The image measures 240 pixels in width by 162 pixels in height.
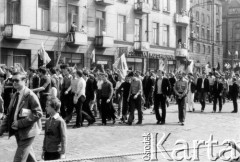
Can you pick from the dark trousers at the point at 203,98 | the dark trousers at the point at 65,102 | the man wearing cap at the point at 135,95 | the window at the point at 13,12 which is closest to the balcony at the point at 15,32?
the window at the point at 13,12

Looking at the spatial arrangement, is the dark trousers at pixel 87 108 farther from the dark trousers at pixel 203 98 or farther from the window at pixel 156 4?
the window at pixel 156 4

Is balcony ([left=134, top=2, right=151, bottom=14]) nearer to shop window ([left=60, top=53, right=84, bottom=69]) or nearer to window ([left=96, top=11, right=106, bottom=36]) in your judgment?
window ([left=96, top=11, right=106, bottom=36])

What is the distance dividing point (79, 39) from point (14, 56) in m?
5.59

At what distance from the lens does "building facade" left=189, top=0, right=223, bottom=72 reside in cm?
5497

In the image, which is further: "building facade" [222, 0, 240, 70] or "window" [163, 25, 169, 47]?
"building facade" [222, 0, 240, 70]

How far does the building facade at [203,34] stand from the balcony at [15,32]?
3170cm

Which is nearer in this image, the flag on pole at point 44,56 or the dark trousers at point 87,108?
the dark trousers at point 87,108

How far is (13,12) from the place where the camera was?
25188mm

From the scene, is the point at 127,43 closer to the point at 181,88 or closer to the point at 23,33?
the point at 23,33

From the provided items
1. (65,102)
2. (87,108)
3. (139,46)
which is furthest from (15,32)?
(139,46)

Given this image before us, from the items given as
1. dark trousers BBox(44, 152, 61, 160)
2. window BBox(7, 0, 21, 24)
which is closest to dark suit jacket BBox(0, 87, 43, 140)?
dark trousers BBox(44, 152, 61, 160)

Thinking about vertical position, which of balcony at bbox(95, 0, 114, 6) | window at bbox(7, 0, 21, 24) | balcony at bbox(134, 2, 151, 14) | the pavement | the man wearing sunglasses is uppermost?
balcony at bbox(134, 2, 151, 14)

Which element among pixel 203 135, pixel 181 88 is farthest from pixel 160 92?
pixel 203 135

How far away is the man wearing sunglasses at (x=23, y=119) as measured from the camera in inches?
226
